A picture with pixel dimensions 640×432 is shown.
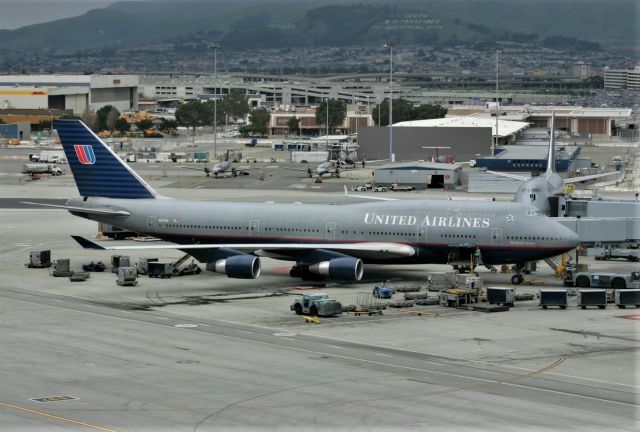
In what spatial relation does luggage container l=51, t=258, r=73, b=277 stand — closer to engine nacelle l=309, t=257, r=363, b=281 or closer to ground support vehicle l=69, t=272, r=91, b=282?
ground support vehicle l=69, t=272, r=91, b=282

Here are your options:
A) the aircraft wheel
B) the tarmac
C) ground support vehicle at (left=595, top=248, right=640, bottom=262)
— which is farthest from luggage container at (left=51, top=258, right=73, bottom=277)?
ground support vehicle at (left=595, top=248, right=640, bottom=262)

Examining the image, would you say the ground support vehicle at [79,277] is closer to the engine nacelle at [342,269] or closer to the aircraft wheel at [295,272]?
the aircraft wheel at [295,272]

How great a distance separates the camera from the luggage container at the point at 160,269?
225 feet

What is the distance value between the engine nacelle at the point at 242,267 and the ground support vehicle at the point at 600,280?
1657 centimetres

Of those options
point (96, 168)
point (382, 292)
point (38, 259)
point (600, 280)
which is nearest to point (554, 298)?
point (600, 280)

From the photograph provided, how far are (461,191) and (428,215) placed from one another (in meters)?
64.0

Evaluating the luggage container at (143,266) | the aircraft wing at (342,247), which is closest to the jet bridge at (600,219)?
the aircraft wing at (342,247)

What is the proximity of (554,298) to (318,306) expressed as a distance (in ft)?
38.3

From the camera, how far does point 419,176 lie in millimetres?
132375

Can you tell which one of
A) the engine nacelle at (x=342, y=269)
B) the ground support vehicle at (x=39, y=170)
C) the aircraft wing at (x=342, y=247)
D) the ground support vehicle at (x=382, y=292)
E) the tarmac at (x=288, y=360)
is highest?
the ground support vehicle at (x=39, y=170)

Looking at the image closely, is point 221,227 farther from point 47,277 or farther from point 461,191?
point 461,191

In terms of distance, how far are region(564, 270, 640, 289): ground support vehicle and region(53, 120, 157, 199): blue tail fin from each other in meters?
24.9

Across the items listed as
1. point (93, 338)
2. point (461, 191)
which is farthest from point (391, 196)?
point (93, 338)

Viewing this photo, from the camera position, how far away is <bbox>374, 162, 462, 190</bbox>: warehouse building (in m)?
132
